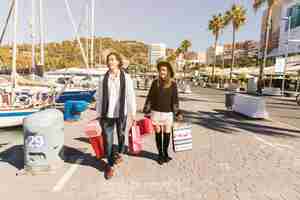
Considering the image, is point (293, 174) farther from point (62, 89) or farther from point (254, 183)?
point (62, 89)

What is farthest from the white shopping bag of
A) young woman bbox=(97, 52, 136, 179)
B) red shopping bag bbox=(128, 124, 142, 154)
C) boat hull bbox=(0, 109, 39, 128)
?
boat hull bbox=(0, 109, 39, 128)

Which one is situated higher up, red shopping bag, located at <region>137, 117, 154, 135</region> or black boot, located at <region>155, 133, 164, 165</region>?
red shopping bag, located at <region>137, 117, 154, 135</region>

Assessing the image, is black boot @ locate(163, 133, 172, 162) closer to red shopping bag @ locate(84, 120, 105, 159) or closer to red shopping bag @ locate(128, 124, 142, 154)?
red shopping bag @ locate(128, 124, 142, 154)

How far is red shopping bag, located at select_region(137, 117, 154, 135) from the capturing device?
16.5 ft

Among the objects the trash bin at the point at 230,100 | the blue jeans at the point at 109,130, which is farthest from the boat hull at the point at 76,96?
the blue jeans at the point at 109,130

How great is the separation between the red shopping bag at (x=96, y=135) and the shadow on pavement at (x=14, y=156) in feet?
4.24

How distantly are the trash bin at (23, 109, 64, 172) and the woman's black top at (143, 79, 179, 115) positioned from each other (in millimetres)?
1624

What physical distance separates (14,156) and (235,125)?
22.4 feet

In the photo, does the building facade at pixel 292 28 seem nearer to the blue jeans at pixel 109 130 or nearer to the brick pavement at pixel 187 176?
the brick pavement at pixel 187 176

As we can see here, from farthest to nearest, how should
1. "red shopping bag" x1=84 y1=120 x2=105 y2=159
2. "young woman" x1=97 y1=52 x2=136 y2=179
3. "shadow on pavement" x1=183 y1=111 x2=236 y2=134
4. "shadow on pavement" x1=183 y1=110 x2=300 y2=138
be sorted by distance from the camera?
"shadow on pavement" x1=183 y1=111 x2=236 y2=134 < "shadow on pavement" x1=183 y1=110 x2=300 y2=138 < "red shopping bag" x1=84 y1=120 x2=105 y2=159 < "young woman" x1=97 y1=52 x2=136 y2=179

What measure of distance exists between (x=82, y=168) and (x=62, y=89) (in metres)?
9.97

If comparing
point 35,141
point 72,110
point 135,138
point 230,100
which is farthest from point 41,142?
point 230,100

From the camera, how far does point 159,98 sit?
15.7ft

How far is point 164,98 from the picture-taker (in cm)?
477
